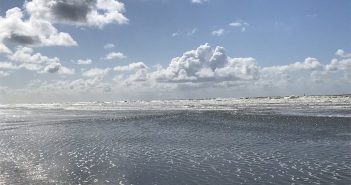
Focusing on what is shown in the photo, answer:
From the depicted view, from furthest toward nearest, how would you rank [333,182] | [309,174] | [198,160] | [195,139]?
[195,139] < [198,160] < [309,174] < [333,182]

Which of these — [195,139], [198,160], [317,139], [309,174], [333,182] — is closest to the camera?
[333,182]

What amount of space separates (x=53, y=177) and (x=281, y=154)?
1459cm

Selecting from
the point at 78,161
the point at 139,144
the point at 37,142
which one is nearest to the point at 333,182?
the point at 78,161

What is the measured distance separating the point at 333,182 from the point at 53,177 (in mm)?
14094

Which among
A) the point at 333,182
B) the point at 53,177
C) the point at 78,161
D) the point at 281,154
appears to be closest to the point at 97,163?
the point at 78,161

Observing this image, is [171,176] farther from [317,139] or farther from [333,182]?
[317,139]

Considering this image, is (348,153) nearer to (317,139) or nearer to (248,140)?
(317,139)

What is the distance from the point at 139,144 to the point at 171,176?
43.6ft

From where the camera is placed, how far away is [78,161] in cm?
2652

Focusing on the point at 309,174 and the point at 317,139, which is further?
the point at 317,139

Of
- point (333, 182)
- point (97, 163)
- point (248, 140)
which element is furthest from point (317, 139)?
point (97, 163)

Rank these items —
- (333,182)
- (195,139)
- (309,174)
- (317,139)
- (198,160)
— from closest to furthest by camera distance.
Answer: (333,182)
(309,174)
(198,160)
(317,139)
(195,139)

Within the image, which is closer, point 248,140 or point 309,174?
point 309,174

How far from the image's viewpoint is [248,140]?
1366 inches
